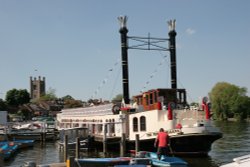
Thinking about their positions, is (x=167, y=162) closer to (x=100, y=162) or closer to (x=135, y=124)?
(x=100, y=162)

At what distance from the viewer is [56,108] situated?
14662cm

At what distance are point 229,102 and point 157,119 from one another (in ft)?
234

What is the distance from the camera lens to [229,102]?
94.6m

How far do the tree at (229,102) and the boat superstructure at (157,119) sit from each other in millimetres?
59971

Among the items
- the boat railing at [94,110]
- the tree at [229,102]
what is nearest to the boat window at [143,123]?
the boat railing at [94,110]

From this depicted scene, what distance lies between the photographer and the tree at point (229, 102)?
9319cm

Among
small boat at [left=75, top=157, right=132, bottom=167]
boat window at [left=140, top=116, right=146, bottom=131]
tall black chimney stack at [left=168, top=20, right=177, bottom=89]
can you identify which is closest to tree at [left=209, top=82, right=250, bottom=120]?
tall black chimney stack at [left=168, top=20, right=177, bottom=89]

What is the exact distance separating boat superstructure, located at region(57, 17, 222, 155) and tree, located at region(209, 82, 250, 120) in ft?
197

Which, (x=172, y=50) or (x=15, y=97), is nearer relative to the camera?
(x=172, y=50)

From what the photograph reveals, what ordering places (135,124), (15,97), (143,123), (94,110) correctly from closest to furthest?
(143,123)
(135,124)
(94,110)
(15,97)

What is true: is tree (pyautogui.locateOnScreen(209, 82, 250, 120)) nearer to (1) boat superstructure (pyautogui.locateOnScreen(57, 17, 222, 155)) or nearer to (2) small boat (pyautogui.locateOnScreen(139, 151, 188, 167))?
(1) boat superstructure (pyautogui.locateOnScreen(57, 17, 222, 155))

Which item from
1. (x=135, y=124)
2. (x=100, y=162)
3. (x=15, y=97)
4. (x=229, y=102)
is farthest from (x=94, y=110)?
(x=15, y=97)

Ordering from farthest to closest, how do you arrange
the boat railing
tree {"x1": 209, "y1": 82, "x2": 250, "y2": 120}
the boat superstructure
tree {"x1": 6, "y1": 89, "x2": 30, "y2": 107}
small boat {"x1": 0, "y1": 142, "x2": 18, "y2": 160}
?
tree {"x1": 6, "y1": 89, "x2": 30, "y2": 107} < tree {"x1": 209, "y1": 82, "x2": 250, "y2": 120} < the boat railing < small boat {"x1": 0, "y1": 142, "x2": 18, "y2": 160} < the boat superstructure

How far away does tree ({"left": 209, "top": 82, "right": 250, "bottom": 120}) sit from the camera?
93188mm
